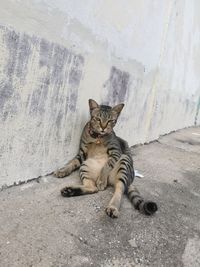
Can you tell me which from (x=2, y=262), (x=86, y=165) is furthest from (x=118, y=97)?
(x=2, y=262)

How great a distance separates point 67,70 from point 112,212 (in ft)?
4.97

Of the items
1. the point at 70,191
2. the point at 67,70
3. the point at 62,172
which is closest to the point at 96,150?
the point at 62,172

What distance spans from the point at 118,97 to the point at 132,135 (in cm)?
104

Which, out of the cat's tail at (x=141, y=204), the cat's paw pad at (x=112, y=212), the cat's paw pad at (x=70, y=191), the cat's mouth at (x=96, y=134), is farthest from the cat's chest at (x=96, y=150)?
the cat's paw pad at (x=112, y=212)

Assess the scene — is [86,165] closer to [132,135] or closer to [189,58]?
[132,135]

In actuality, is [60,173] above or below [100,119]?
below

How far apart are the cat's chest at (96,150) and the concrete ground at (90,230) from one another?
454 mm

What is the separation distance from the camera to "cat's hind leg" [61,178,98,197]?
3285mm

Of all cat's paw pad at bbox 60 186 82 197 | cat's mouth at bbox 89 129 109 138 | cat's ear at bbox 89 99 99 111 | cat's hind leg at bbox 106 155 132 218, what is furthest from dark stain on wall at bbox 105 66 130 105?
cat's paw pad at bbox 60 186 82 197

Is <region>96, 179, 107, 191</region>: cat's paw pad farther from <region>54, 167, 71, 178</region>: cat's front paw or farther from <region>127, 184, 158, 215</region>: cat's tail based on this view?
<region>54, 167, 71, 178</region>: cat's front paw

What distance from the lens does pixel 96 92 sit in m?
4.32

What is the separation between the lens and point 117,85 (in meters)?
4.86

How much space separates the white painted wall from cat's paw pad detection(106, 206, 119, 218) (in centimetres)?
90

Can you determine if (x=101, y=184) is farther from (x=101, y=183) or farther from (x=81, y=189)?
(x=81, y=189)
